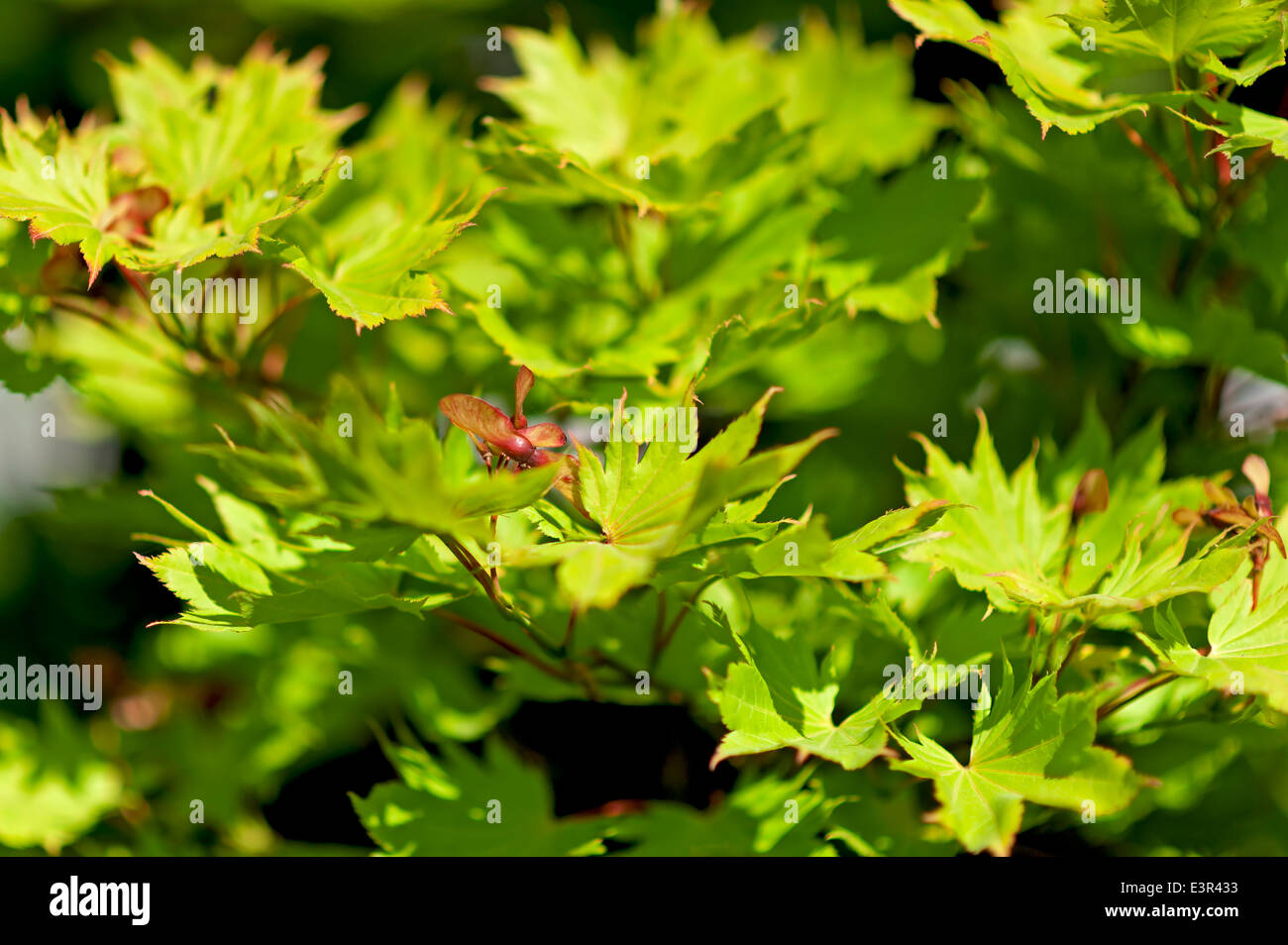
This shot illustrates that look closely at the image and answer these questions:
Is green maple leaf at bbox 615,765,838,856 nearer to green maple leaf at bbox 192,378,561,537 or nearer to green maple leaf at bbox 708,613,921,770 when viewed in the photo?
green maple leaf at bbox 708,613,921,770

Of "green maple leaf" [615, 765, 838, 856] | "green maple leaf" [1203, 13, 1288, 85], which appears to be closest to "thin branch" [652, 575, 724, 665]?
"green maple leaf" [615, 765, 838, 856]

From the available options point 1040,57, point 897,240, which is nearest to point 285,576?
point 897,240

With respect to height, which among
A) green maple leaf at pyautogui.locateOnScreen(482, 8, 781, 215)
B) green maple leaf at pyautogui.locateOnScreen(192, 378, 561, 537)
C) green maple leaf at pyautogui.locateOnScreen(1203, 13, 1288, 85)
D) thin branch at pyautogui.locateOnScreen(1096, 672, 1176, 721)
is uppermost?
green maple leaf at pyautogui.locateOnScreen(482, 8, 781, 215)

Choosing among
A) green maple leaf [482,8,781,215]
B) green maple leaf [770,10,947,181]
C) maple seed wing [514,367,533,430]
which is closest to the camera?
maple seed wing [514,367,533,430]

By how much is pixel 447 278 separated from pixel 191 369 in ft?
0.85

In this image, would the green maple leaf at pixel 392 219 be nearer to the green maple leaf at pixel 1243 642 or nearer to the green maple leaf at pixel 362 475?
the green maple leaf at pixel 362 475

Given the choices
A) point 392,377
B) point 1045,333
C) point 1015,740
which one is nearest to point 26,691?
point 392,377

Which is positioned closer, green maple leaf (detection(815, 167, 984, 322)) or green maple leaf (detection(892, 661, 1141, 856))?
green maple leaf (detection(892, 661, 1141, 856))

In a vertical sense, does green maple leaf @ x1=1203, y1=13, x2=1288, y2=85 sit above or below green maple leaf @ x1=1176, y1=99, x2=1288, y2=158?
above

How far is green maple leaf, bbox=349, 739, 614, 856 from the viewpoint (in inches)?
31.8

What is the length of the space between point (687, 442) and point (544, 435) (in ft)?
0.34

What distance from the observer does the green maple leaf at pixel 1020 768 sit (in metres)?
0.62

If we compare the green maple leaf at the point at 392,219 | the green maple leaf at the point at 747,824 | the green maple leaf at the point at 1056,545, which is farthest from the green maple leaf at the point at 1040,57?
the green maple leaf at the point at 747,824
